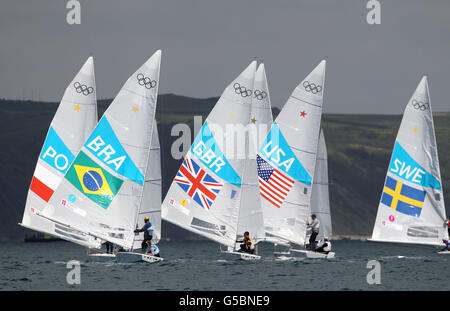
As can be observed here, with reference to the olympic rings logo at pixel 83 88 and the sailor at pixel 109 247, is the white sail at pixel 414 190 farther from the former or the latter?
the olympic rings logo at pixel 83 88

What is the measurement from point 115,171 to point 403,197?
17.7 metres

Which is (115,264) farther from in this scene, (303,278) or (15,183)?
(15,183)

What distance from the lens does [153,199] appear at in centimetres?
5209

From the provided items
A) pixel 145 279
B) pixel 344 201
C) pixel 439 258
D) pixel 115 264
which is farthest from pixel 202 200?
pixel 344 201

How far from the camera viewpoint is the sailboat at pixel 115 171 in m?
43.3

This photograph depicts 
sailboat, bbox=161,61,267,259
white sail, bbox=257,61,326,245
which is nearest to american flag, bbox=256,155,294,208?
white sail, bbox=257,61,326,245

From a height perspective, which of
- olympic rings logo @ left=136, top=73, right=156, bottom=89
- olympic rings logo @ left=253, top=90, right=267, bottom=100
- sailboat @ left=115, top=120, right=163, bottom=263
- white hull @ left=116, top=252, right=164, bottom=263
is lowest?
white hull @ left=116, top=252, right=164, bottom=263

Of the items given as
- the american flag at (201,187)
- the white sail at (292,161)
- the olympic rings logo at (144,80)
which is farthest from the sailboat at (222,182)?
the olympic rings logo at (144,80)

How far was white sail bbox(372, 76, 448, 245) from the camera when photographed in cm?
5234

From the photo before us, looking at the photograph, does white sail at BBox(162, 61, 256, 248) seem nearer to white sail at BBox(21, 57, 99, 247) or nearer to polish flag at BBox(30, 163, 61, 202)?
white sail at BBox(21, 57, 99, 247)

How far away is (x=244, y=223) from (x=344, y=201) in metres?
149

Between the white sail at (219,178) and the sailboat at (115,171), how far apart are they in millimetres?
5170

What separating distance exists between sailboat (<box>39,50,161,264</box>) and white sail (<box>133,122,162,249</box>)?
21.2 feet
